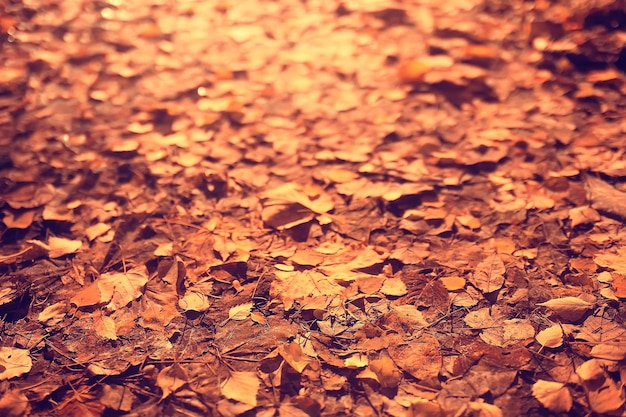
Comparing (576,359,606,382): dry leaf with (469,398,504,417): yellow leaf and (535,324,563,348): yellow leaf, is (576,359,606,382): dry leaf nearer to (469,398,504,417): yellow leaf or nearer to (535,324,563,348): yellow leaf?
(535,324,563,348): yellow leaf

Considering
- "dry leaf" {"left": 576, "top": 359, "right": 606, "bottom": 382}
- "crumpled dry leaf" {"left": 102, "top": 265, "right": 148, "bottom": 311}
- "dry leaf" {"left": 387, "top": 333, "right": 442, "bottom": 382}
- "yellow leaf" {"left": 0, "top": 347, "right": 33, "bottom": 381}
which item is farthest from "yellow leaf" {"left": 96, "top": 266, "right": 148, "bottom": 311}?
"dry leaf" {"left": 576, "top": 359, "right": 606, "bottom": 382}

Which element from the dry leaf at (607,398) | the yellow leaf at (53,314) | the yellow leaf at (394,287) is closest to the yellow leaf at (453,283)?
the yellow leaf at (394,287)

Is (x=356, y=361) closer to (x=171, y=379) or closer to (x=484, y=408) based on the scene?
(x=484, y=408)

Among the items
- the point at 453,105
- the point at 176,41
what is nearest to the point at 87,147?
the point at 176,41

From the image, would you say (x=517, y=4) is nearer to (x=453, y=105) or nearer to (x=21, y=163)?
(x=453, y=105)

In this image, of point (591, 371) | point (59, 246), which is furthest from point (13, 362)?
point (591, 371)
